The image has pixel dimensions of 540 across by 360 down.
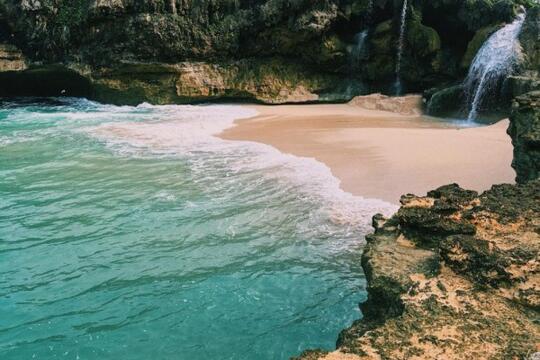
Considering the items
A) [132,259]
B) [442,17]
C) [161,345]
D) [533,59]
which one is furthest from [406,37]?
[161,345]

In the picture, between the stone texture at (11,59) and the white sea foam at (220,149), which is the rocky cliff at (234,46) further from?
the white sea foam at (220,149)

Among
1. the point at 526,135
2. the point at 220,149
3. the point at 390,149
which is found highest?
the point at 526,135

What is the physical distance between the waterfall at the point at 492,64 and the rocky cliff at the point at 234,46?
6.48ft

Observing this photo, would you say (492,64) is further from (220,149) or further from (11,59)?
(11,59)

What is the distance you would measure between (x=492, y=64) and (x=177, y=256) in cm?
1025

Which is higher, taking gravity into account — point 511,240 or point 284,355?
point 511,240

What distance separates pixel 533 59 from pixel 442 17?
3918mm

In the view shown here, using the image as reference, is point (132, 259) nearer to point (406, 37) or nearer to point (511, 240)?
point (511, 240)

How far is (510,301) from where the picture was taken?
90.0 inches

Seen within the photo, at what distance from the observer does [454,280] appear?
2463 millimetres

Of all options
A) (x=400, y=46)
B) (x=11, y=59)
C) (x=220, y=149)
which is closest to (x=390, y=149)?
(x=220, y=149)

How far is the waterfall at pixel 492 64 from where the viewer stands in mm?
11617

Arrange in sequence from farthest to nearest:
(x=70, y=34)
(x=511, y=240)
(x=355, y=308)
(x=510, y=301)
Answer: (x=70, y=34)
(x=355, y=308)
(x=511, y=240)
(x=510, y=301)

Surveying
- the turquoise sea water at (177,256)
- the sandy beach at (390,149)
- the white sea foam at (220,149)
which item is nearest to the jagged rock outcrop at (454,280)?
the turquoise sea water at (177,256)
